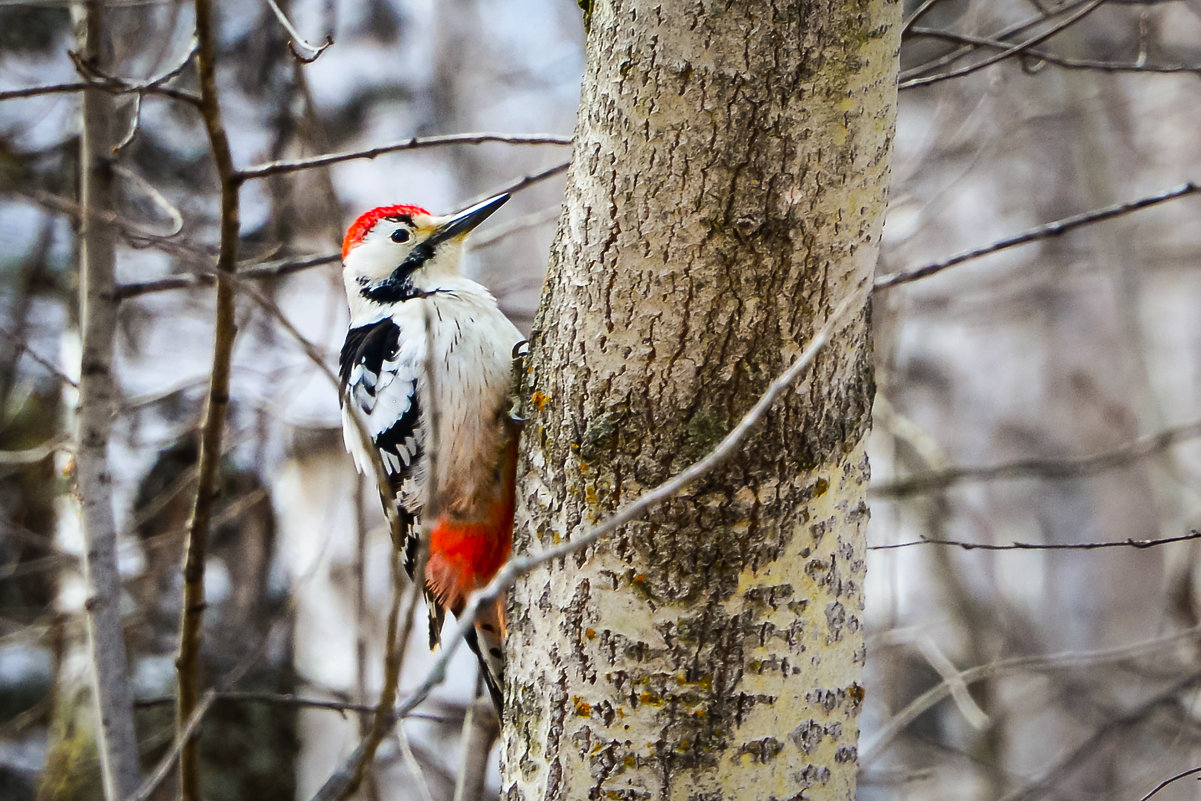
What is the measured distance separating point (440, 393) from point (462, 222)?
26.5 inches

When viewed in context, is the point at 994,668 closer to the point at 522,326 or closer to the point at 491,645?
the point at 491,645

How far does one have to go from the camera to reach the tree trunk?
1506mm

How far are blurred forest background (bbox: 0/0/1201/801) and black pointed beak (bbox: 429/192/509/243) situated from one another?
0.15 m

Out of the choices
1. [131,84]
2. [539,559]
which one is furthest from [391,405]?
[539,559]

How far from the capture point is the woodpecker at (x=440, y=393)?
8.00ft

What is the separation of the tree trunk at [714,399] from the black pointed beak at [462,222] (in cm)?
119

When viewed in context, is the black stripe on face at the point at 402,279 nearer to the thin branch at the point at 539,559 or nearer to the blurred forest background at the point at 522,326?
the blurred forest background at the point at 522,326

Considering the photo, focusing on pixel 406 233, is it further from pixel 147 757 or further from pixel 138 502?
pixel 147 757

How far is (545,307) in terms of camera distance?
181 cm

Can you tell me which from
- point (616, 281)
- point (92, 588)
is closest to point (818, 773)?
point (616, 281)

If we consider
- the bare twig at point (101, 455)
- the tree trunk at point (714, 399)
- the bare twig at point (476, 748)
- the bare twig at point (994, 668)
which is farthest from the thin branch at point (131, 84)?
the bare twig at point (994, 668)

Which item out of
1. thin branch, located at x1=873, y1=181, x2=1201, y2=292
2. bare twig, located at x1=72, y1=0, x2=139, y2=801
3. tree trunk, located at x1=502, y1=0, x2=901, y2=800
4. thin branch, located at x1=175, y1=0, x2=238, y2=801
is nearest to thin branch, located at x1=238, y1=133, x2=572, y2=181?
thin branch, located at x1=175, y1=0, x2=238, y2=801

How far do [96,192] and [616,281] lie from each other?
142 centimetres

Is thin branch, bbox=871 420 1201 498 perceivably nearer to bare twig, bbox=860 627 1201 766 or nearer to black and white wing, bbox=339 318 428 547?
bare twig, bbox=860 627 1201 766
